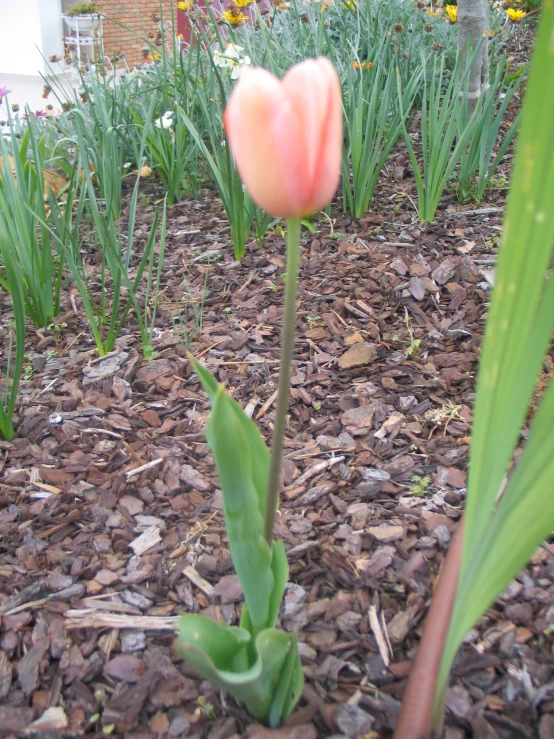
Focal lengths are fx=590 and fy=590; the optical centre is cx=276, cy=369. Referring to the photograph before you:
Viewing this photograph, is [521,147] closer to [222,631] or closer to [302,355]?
[222,631]

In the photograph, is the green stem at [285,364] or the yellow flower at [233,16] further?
the yellow flower at [233,16]

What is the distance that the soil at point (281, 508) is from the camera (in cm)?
75

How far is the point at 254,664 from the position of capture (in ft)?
2.02

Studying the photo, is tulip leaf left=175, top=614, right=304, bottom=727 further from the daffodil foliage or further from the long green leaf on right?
the long green leaf on right

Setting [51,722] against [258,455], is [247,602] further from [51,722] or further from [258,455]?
[51,722]

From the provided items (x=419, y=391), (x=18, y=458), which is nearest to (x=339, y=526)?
(x=419, y=391)

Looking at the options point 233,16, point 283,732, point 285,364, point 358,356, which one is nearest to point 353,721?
point 283,732

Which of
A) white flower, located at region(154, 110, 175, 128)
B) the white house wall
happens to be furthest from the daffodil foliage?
the white house wall

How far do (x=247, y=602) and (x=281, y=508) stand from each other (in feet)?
1.39

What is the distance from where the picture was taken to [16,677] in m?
0.80

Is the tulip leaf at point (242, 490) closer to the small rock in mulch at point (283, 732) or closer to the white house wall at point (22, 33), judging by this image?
the small rock in mulch at point (283, 732)

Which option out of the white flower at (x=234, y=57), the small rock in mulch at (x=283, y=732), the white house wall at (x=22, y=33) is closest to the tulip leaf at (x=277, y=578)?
the small rock in mulch at (x=283, y=732)

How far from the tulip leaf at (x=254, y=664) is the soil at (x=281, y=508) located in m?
0.06

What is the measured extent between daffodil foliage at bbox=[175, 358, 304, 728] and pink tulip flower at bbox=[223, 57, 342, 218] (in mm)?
181
